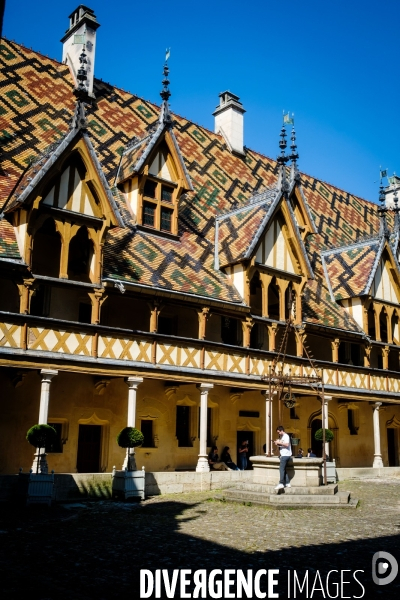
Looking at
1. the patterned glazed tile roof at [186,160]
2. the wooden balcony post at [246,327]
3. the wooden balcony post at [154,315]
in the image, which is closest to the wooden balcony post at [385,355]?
the patterned glazed tile roof at [186,160]

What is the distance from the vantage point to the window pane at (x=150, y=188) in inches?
894

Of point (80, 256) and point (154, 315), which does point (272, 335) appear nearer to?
point (154, 315)

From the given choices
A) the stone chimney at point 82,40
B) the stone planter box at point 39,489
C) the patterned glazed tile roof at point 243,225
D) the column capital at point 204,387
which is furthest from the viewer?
the stone chimney at point 82,40

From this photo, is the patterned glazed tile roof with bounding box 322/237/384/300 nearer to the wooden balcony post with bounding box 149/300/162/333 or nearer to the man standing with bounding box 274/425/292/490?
the wooden balcony post with bounding box 149/300/162/333

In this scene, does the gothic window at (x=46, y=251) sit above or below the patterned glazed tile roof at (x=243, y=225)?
below

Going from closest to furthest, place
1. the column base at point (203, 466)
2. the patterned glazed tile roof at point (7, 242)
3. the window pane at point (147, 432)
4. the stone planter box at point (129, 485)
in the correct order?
the stone planter box at point (129, 485), the patterned glazed tile roof at point (7, 242), the column base at point (203, 466), the window pane at point (147, 432)

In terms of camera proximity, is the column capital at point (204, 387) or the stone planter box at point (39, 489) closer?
the stone planter box at point (39, 489)

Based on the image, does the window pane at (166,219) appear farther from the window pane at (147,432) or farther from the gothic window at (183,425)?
the window pane at (147,432)

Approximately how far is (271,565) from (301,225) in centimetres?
2146

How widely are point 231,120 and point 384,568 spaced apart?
27740mm

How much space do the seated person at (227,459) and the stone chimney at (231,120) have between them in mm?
16129

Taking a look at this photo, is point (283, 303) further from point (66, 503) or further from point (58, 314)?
point (66, 503)

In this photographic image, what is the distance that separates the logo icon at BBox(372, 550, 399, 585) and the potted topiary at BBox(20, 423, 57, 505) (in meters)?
8.43

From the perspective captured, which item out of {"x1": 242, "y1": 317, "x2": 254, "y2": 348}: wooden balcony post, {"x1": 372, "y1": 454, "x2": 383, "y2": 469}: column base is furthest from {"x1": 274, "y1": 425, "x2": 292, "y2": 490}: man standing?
{"x1": 372, "y1": 454, "x2": 383, "y2": 469}: column base
